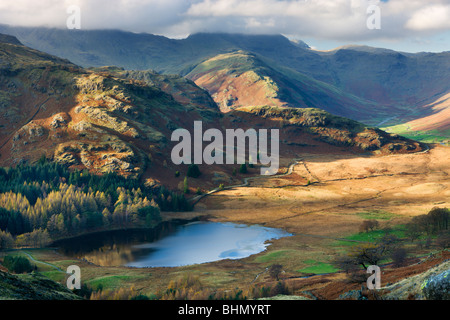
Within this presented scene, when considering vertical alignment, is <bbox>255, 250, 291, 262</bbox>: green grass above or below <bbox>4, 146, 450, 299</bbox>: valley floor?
below

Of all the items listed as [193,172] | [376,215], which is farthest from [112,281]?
[193,172]

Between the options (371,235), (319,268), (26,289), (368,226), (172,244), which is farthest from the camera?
(368,226)

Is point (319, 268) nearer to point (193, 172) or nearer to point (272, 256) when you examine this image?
point (272, 256)

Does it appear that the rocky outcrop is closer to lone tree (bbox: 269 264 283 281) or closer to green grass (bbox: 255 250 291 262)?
lone tree (bbox: 269 264 283 281)

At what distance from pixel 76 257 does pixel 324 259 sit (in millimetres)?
55757

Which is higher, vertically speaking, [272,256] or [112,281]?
[112,281]

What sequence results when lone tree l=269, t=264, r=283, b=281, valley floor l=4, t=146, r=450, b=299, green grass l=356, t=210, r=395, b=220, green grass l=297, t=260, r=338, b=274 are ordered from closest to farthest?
valley floor l=4, t=146, r=450, b=299
lone tree l=269, t=264, r=283, b=281
green grass l=297, t=260, r=338, b=274
green grass l=356, t=210, r=395, b=220

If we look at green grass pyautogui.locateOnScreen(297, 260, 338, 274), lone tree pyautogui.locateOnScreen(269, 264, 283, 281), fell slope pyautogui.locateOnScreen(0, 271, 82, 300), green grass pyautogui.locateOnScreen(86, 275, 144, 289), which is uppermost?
fell slope pyautogui.locateOnScreen(0, 271, 82, 300)

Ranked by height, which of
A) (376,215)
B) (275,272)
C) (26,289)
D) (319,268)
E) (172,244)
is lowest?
(172,244)

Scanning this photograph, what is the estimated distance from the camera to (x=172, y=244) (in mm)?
105688

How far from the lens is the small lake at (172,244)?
92.8 m

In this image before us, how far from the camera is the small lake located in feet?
304

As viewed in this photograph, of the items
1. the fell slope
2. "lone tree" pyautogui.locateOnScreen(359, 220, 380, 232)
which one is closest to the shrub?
"lone tree" pyautogui.locateOnScreen(359, 220, 380, 232)
